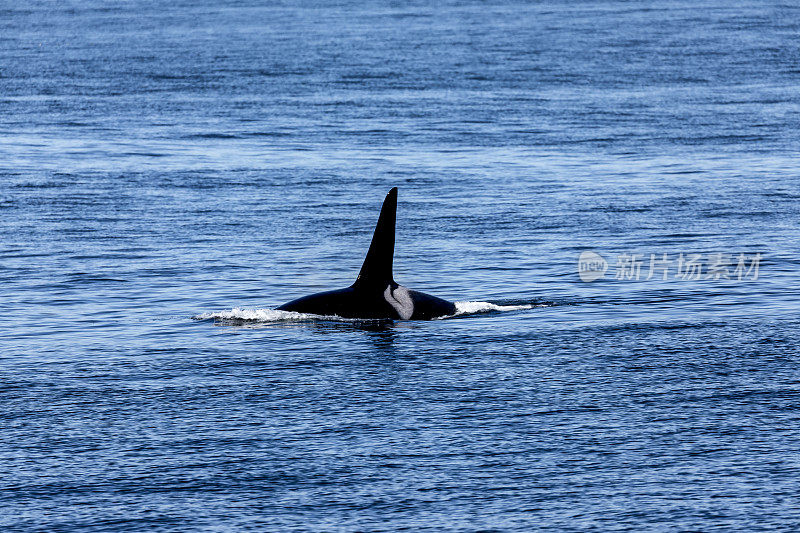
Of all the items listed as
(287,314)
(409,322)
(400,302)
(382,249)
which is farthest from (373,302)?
(287,314)

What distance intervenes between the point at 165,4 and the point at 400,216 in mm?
120731

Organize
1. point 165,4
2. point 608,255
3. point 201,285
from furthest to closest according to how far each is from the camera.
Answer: point 165,4, point 608,255, point 201,285

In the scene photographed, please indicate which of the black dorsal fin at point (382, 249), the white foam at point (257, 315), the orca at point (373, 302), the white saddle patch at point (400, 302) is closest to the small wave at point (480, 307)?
the orca at point (373, 302)

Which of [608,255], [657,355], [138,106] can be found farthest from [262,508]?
[138,106]

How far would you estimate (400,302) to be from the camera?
75.1 feet

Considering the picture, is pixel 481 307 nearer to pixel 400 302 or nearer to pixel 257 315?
pixel 400 302

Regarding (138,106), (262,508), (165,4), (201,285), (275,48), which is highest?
(165,4)

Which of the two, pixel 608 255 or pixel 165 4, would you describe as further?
pixel 165 4

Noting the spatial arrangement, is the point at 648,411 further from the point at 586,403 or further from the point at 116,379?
the point at 116,379

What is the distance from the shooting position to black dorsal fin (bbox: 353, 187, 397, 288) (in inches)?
871

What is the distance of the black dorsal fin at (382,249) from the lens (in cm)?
2212

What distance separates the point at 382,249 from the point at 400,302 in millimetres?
1142

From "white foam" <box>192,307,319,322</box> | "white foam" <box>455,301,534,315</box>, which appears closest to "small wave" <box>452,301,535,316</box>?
"white foam" <box>455,301,534,315</box>

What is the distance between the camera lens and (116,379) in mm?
18953
